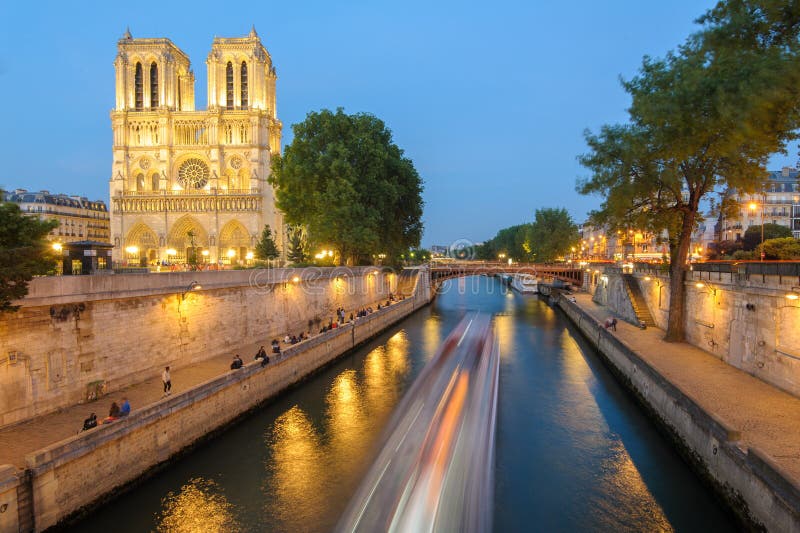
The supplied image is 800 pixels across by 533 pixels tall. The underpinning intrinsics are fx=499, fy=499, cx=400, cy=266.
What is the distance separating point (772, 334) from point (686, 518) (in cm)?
789

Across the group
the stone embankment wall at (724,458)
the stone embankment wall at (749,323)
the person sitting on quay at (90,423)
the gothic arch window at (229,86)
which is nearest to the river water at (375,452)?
the stone embankment wall at (724,458)

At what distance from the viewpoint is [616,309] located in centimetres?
3781

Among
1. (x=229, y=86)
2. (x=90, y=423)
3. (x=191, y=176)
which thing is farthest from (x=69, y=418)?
(x=229, y=86)

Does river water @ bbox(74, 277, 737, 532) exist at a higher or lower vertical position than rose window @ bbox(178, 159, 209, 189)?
lower

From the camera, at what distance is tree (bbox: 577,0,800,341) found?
1374 cm

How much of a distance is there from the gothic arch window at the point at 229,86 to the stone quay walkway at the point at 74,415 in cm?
6047

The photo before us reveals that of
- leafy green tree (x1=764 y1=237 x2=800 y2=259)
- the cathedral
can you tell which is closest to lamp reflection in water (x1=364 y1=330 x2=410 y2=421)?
leafy green tree (x1=764 y1=237 x2=800 y2=259)

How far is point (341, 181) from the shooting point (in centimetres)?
3844

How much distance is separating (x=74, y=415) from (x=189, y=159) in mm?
63494

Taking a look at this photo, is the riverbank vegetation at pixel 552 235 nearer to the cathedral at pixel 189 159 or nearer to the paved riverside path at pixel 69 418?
the cathedral at pixel 189 159

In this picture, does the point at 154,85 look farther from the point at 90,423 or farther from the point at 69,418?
the point at 90,423

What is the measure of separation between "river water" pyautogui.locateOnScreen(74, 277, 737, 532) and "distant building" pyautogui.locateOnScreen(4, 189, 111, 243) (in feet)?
207

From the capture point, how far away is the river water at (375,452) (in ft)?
37.9

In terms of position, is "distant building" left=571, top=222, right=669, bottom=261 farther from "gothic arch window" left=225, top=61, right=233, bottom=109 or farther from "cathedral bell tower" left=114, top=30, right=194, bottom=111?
"cathedral bell tower" left=114, top=30, right=194, bottom=111
